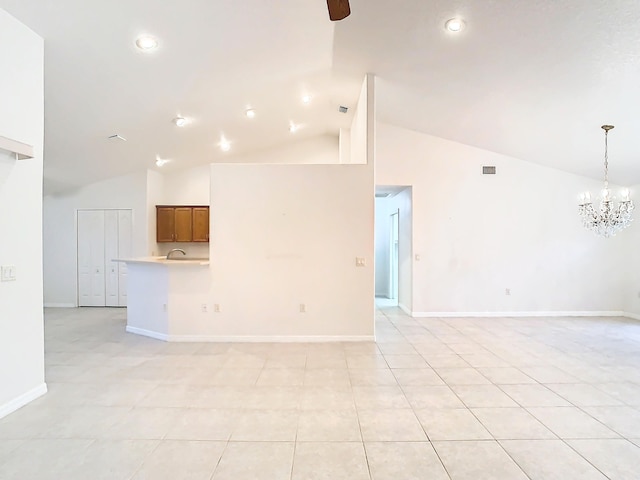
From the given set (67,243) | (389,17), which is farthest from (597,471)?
(67,243)

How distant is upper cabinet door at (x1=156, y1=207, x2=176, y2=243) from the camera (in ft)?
25.3

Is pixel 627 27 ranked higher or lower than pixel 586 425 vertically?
higher

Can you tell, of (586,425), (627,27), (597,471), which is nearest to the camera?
(597,471)

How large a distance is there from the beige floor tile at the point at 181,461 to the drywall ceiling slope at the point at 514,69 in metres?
3.70

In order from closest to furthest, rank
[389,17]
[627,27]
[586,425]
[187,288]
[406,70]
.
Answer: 1. [586,425]
2. [627,27]
3. [389,17]
4. [406,70]
5. [187,288]

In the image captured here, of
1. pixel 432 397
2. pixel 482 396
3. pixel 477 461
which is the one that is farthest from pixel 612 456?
pixel 432 397

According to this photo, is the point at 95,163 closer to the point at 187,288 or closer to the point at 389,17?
the point at 187,288

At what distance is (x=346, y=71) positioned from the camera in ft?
15.6

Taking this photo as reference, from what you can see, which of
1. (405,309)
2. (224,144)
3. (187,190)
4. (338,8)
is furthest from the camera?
(187,190)

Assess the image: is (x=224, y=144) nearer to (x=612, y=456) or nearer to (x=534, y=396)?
(x=534, y=396)

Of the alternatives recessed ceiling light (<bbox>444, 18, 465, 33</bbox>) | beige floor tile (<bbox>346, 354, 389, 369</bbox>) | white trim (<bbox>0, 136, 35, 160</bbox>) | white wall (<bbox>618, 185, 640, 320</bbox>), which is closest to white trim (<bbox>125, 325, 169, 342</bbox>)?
beige floor tile (<bbox>346, 354, 389, 369</bbox>)

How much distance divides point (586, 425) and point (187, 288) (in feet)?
14.4

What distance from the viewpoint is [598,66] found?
3.50 metres

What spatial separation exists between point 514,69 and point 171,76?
3.72 metres
